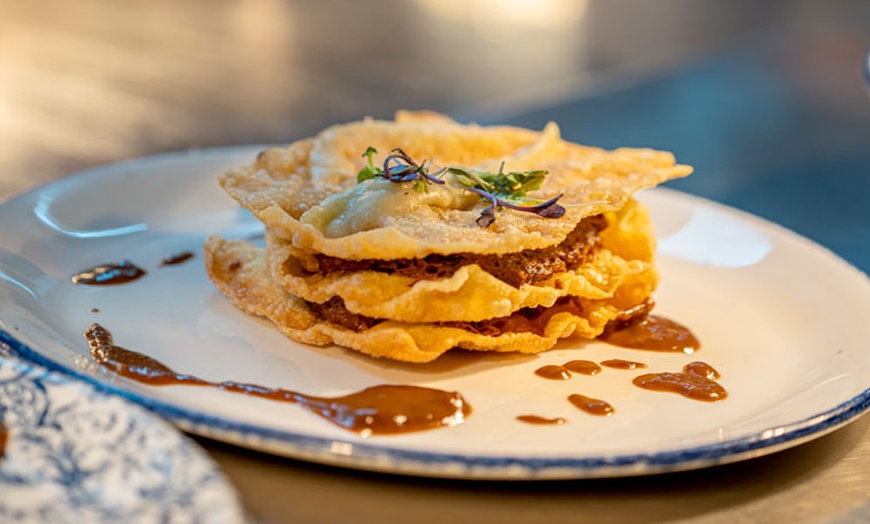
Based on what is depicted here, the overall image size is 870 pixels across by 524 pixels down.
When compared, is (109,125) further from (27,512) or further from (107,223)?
(27,512)

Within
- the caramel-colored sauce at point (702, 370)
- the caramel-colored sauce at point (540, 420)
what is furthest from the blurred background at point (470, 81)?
the caramel-colored sauce at point (540, 420)

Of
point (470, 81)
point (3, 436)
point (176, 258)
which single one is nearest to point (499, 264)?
point (176, 258)

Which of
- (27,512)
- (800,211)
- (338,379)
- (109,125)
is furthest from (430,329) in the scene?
(109,125)

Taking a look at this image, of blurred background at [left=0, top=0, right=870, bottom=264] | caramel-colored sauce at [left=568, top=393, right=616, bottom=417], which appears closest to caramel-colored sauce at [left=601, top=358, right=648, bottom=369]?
caramel-colored sauce at [left=568, top=393, right=616, bottom=417]

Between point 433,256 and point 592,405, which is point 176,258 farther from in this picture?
point 592,405

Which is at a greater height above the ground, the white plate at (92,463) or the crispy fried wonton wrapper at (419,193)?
the crispy fried wonton wrapper at (419,193)

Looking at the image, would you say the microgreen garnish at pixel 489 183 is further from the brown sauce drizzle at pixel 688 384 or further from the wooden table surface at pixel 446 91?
the wooden table surface at pixel 446 91
